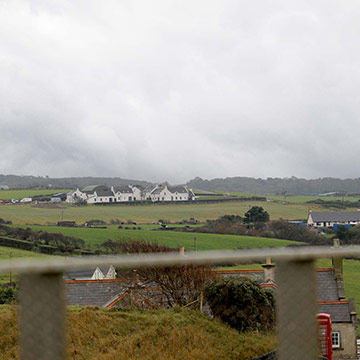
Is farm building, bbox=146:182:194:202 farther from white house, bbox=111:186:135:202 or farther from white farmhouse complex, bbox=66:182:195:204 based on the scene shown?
white house, bbox=111:186:135:202

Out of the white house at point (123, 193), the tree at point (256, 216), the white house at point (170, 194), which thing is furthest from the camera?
the white house at point (123, 193)

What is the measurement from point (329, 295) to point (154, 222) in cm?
4228

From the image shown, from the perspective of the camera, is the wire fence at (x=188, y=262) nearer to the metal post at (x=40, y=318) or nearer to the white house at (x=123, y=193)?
the metal post at (x=40, y=318)

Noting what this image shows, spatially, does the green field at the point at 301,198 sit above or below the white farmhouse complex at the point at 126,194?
below

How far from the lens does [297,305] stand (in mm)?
1957

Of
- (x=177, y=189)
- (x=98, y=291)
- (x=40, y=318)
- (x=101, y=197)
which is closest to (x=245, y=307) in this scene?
(x=40, y=318)

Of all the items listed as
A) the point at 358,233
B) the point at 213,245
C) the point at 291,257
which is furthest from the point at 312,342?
the point at 358,233

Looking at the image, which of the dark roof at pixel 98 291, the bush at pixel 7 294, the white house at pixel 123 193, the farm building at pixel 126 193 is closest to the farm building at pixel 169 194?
the farm building at pixel 126 193

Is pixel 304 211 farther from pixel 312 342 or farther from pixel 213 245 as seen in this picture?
pixel 312 342

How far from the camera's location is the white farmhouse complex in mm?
59094

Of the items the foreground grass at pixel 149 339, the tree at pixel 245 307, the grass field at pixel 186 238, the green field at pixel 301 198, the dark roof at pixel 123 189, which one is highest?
the dark roof at pixel 123 189

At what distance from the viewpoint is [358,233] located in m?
31.7

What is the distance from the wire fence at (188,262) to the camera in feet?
6.04

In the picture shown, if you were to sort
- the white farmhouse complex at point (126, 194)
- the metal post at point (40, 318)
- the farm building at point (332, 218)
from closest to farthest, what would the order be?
the metal post at point (40, 318), the farm building at point (332, 218), the white farmhouse complex at point (126, 194)
